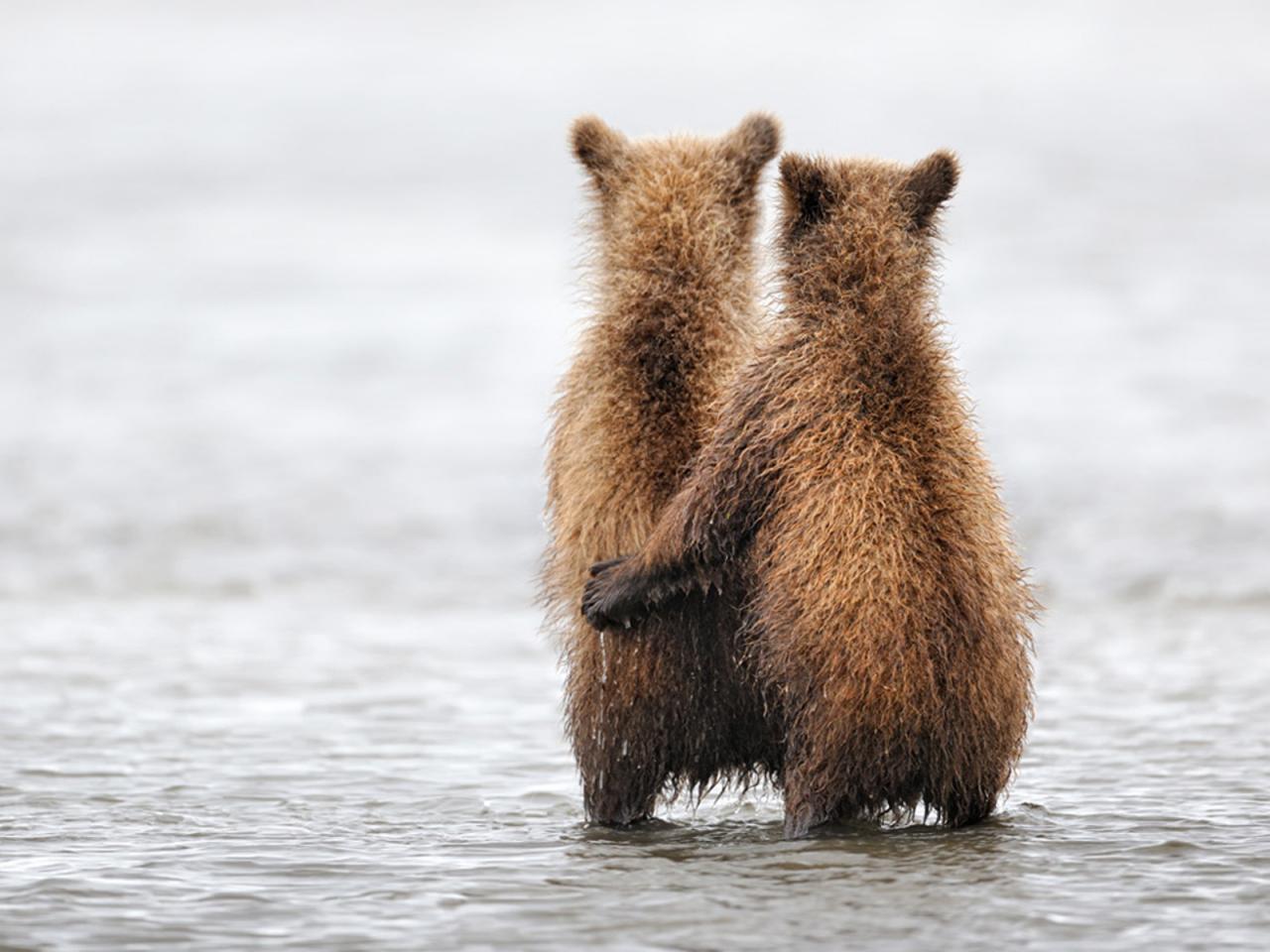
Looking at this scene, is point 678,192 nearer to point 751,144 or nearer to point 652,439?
point 751,144

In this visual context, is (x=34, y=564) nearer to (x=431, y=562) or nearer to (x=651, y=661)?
(x=431, y=562)

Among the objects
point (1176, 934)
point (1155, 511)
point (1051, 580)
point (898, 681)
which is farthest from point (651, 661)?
point (1155, 511)

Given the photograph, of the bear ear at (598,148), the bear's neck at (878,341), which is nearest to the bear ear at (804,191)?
the bear's neck at (878,341)

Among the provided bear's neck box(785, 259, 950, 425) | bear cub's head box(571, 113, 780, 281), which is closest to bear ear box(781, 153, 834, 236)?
bear's neck box(785, 259, 950, 425)

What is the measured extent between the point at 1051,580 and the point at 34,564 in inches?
270

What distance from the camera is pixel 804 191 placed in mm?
5637

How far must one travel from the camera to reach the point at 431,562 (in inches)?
573

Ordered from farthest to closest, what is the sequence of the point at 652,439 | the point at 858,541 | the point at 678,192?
1. the point at 678,192
2. the point at 652,439
3. the point at 858,541

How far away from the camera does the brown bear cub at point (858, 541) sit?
17.4ft

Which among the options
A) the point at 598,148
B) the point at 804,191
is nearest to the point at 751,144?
the point at 598,148

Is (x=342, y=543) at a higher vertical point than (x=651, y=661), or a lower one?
higher

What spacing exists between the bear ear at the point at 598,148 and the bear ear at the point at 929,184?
100 cm

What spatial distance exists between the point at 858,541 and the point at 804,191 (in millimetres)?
1008

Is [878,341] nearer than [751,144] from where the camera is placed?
Yes
